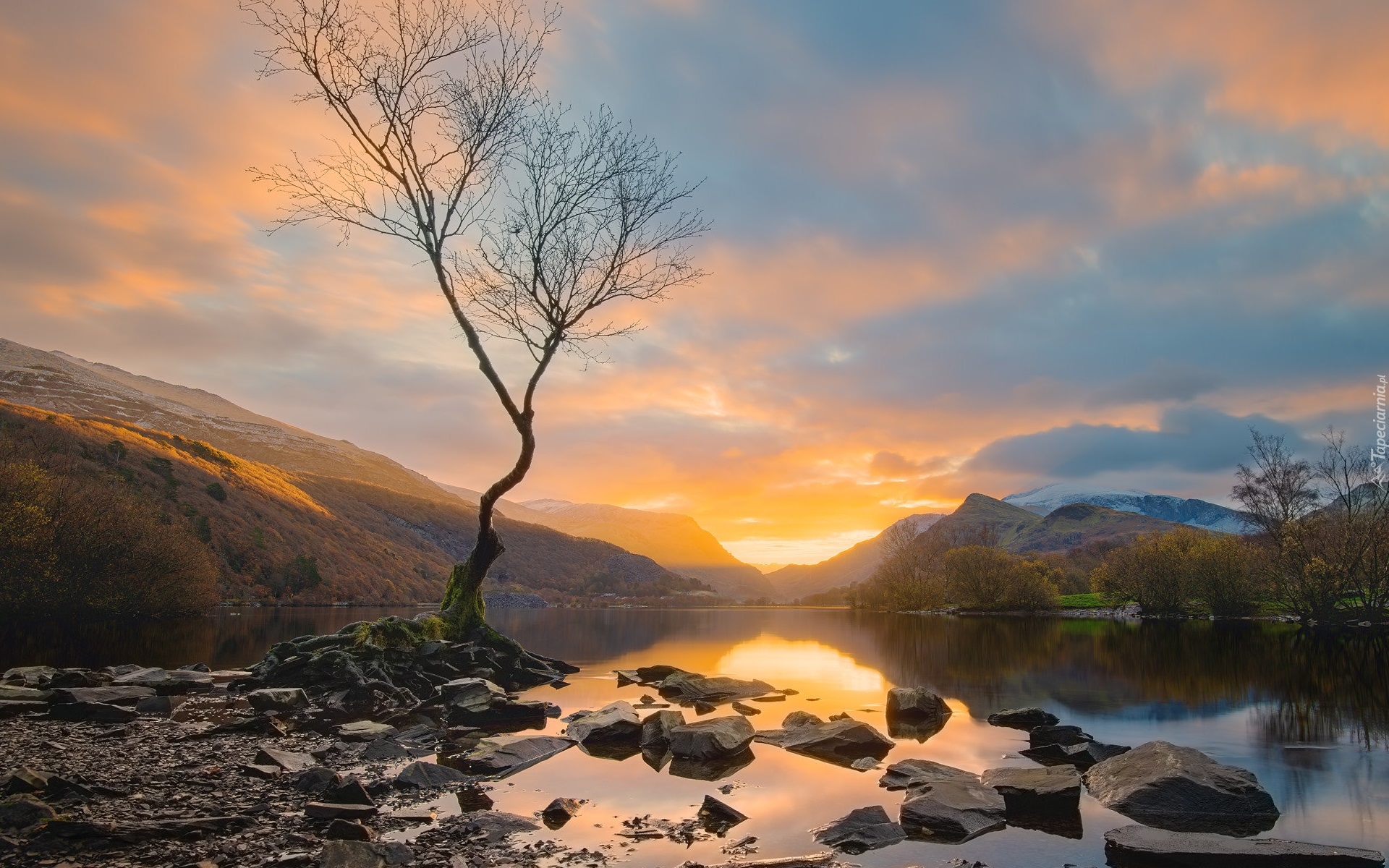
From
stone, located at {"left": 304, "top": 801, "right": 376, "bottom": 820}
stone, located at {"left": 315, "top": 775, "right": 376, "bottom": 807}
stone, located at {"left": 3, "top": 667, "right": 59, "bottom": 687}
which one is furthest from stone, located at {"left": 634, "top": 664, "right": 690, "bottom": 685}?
stone, located at {"left": 304, "top": 801, "right": 376, "bottom": 820}

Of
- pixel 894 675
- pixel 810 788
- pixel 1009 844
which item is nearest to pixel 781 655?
pixel 894 675

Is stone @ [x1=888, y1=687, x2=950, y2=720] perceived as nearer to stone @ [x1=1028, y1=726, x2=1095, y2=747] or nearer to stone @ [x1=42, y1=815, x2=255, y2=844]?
stone @ [x1=1028, y1=726, x2=1095, y2=747]

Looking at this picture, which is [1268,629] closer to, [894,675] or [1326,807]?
[894,675]

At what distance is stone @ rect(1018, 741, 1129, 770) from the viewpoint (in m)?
13.0

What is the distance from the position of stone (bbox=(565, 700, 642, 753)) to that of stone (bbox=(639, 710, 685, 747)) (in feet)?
0.52

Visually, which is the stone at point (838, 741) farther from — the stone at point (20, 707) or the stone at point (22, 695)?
the stone at point (22, 695)

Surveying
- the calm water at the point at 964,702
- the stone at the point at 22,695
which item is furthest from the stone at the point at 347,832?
the stone at the point at 22,695

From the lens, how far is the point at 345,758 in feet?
38.3

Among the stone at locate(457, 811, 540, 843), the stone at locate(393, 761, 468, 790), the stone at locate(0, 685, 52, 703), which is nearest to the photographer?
the stone at locate(457, 811, 540, 843)

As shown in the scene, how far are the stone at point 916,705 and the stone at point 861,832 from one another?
8.82 metres

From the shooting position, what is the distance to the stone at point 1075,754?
1295 centimetres

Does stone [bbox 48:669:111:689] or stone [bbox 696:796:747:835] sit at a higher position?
stone [bbox 696:796:747:835]

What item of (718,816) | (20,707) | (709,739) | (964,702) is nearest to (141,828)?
(718,816)

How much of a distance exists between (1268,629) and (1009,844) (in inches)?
2832
